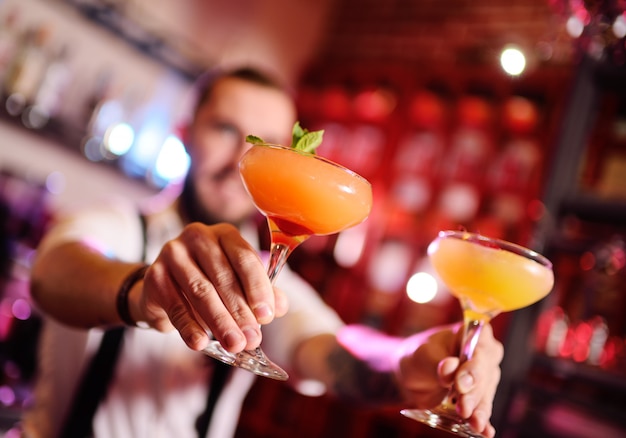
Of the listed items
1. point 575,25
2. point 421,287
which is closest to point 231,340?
point 575,25

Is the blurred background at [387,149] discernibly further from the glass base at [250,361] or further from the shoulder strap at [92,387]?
the glass base at [250,361]

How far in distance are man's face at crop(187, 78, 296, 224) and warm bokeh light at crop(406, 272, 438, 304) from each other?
2.14 metres

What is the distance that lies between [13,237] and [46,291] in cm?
168

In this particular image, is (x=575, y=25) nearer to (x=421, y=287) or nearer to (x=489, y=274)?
(x=489, y=274)

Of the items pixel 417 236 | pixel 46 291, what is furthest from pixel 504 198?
pixel 46 291

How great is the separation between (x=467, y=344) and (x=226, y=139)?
3.84 feet

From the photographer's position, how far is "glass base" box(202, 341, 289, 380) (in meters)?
0.94

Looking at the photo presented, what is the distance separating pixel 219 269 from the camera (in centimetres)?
89

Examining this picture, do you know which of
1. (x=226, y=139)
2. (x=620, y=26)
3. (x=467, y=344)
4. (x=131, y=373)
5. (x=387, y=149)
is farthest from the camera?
(x=387, y=149)

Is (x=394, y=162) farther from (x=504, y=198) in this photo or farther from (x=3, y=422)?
(x=3, y=422)

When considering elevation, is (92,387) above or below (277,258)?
below

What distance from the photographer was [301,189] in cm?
101

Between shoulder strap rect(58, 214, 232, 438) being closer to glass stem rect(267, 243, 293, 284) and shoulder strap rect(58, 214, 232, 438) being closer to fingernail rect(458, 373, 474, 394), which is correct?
glass stem rect(267, 243, 293, 284)

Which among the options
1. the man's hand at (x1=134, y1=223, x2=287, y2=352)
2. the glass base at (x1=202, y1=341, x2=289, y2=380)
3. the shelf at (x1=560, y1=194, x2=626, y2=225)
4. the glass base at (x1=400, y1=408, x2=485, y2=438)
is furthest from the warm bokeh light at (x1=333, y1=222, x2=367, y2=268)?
the man's hand at (x1=134, y1=223, x2=287, y2=352)
